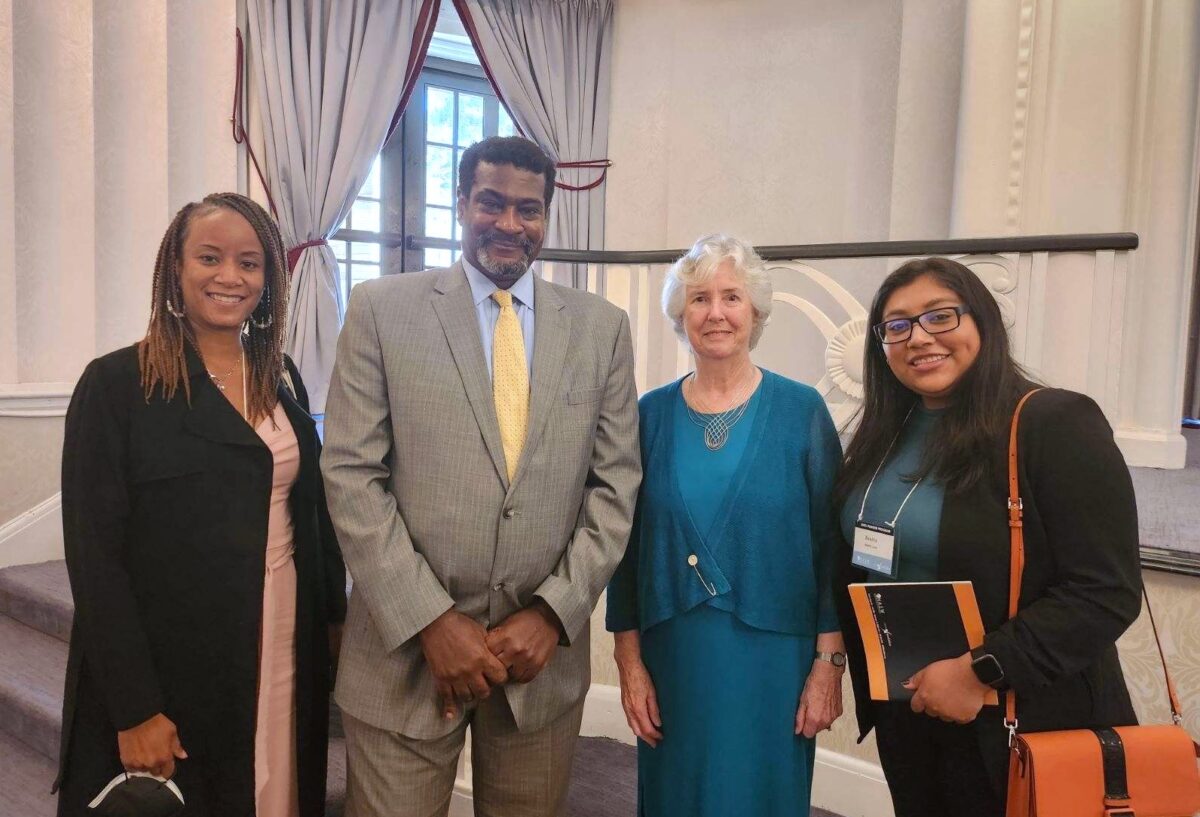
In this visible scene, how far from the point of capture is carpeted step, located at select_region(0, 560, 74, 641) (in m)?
2.77

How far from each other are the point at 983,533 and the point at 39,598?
2975 mm

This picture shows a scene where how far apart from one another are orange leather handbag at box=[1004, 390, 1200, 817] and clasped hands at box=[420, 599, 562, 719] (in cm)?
72

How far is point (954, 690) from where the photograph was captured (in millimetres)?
1228

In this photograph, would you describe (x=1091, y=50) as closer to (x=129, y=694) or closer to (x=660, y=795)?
(x=660, y=795)

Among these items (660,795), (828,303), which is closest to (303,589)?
(660,795)

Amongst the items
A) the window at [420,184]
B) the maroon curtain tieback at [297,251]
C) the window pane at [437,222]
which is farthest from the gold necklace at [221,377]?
the window pane at [437,222]

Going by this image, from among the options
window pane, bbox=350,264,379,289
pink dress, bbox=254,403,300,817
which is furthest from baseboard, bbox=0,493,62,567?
pink dress, bbox=254,403,300,817

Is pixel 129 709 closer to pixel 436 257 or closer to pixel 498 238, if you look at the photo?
pixel 498 238

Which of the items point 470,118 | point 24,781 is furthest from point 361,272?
point 24,781

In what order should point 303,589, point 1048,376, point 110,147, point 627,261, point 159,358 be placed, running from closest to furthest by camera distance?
1. point 159,358
2. point 303,589
3. point 1048,376
4. point 627,261
5. point 110,147

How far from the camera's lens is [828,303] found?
4.64 meters

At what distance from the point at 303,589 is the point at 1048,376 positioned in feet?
7.70

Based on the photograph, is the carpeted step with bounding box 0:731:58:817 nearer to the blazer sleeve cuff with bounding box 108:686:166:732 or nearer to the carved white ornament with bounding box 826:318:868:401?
the blazer sleeve cuff with bounding box 108:686:166:732

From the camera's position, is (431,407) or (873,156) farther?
(873,156)
